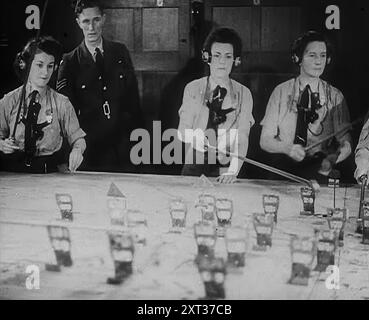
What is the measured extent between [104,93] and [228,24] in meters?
0.60

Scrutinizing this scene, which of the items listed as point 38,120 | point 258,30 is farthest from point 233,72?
point 38,120

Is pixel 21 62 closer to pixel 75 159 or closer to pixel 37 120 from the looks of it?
pixel 37 120

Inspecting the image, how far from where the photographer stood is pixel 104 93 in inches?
105

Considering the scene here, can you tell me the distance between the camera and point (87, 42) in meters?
2.64

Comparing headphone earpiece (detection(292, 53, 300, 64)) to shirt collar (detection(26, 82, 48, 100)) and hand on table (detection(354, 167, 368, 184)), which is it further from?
shirt collar (detection(26, 82, 48, 100))

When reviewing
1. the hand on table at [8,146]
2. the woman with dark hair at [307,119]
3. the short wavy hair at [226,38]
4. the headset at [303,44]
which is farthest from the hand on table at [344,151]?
the hand on table at [8,146]

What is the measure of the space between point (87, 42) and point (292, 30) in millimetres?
854

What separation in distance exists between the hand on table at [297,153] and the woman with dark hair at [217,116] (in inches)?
7.5

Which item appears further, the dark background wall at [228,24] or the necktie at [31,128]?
the necktie at [31,128]

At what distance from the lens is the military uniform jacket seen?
2631 millimetres

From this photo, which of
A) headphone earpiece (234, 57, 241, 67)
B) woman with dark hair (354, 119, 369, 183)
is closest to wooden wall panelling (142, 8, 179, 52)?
headphone earpiece (234, 57, 241, 67)

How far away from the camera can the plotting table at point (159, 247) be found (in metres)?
2.52

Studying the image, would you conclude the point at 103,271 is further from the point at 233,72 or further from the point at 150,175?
the point at 233,72

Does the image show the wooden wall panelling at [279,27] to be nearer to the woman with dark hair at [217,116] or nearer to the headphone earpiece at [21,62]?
the woman with dark hair at [217,116]
